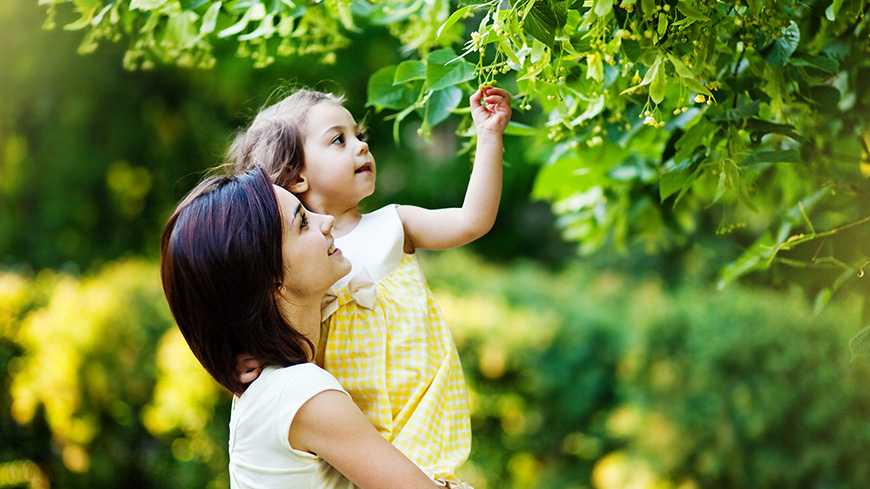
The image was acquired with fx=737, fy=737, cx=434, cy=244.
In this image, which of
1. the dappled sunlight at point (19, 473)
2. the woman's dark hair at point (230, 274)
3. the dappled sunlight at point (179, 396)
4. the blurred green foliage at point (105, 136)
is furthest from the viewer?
the blurred green foliage at point (105, 136)

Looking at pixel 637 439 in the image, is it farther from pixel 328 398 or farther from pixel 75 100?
pixel 75 100

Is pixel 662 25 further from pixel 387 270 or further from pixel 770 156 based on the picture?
pixel 387 270

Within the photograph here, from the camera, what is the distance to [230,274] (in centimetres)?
137

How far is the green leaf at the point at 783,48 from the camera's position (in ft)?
5.09

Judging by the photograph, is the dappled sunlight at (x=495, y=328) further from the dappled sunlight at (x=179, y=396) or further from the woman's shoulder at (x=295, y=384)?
the woman's shoulder at (x=295, y=384)

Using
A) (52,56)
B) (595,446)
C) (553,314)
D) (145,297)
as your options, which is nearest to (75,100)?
(52,56)

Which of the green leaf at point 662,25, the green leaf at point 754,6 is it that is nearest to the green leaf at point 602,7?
the green leaf at point 662,25

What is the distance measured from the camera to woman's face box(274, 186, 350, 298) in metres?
1.42

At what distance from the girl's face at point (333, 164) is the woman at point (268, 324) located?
6.7 inches

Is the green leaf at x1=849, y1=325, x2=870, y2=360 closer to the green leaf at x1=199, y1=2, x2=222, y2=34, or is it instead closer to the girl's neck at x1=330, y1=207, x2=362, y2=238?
the girl's neck at x1=330, y1=207, x2=362, y2=238

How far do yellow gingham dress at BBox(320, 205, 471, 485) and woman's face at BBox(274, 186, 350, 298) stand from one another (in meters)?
0.09

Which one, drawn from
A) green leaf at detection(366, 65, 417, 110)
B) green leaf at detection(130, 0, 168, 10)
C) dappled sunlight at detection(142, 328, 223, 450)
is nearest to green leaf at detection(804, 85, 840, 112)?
green leaf at detection(366, 65, 417, 110)

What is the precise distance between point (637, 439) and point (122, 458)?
3.14m

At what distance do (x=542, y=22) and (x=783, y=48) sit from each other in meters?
0.67
